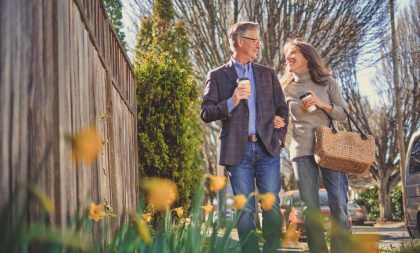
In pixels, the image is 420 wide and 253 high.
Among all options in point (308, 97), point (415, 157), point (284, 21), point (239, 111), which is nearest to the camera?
point (239, 111)

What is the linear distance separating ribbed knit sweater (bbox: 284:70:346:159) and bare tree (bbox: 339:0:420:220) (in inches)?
545

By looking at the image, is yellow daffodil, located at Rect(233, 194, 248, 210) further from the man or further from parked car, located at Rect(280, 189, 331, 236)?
the man

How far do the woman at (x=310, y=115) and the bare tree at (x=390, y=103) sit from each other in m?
13.9

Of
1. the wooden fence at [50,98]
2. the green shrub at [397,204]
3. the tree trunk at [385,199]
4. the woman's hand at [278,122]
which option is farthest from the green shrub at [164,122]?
the green shrub at [397,204]

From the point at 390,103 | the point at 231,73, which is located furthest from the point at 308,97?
the point at 390,103

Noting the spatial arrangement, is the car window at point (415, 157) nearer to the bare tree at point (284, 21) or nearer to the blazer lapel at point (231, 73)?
the blazer lapel at point (231, 73)

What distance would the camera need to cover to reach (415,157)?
8750mm

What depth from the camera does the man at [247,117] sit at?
4750 mm

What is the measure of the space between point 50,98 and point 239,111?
2.38m

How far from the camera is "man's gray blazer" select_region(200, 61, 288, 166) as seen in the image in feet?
15.6

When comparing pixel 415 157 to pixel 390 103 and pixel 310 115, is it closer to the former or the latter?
pixel 310 115

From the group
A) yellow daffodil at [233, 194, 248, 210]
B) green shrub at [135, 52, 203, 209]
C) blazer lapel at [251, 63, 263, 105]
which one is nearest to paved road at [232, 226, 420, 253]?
yellow daffodil at [233, 194, 248, 210]

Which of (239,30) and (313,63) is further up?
(239,30)

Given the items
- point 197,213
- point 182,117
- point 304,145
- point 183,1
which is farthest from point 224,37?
point 197,213
